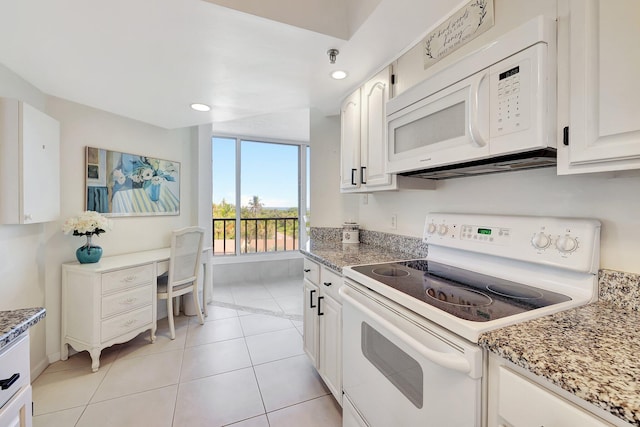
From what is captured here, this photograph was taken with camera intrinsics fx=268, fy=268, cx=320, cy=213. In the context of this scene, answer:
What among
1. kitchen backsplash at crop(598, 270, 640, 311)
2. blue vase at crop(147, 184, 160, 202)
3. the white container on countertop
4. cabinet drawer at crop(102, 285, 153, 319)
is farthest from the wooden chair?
kitchen backsplash at crop(598, 270, 640, 311)

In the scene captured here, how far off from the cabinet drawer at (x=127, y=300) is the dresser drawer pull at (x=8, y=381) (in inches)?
58.7

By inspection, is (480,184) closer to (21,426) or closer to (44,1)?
(21,426)

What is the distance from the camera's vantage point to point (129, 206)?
2.71 m

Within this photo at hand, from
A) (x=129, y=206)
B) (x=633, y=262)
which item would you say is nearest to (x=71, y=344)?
(x=129, y=206)

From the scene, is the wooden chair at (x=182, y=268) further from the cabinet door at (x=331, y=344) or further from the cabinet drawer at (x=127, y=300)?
the cabinet door at (x=331, y=344)

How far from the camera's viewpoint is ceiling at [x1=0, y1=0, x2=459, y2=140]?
1205mm

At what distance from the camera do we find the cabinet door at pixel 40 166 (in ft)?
5.55

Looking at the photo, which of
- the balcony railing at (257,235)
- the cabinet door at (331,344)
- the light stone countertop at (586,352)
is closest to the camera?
the light stone countertop at (586,352)

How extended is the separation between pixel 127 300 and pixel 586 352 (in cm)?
279

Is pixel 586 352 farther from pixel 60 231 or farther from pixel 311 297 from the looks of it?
pixel 60 231

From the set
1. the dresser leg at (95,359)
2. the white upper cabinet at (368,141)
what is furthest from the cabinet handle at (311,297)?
the dresser leg at (95,359)

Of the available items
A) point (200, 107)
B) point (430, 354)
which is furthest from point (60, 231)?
point (430, 354)

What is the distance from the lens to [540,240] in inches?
41.2

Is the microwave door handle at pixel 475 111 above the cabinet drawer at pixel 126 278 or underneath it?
above
